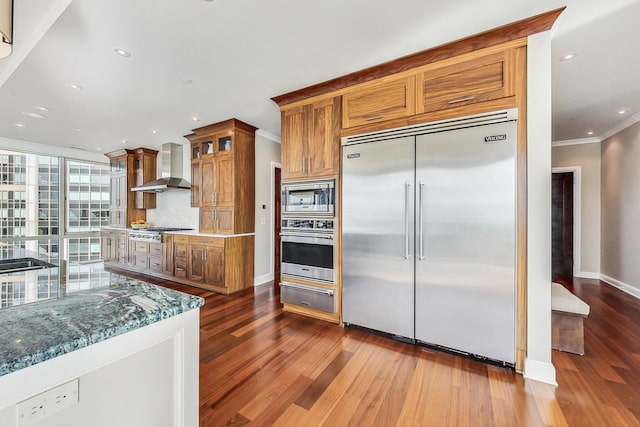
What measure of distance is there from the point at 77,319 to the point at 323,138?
2.54 m

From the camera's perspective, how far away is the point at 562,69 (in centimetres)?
254

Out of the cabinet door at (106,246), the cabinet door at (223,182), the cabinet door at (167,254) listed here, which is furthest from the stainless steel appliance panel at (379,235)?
the cabinet door at (106,246)

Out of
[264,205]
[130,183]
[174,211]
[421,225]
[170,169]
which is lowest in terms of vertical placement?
[421,225]

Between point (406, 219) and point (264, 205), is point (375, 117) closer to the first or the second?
point (406, 219)

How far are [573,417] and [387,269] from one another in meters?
1.42

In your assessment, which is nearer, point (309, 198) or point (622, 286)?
Answer: point (309, 198)

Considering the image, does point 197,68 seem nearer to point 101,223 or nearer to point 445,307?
point 445,307

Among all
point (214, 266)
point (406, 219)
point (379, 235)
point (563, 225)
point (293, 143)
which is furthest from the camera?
point (563, 225)

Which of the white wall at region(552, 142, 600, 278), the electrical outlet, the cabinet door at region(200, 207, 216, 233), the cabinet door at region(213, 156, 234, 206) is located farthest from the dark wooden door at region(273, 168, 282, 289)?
the white wall at region(552, 142, 600, 278)

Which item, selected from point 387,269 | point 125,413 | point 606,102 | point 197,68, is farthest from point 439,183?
point 606,102

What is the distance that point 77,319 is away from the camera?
0.77 meters

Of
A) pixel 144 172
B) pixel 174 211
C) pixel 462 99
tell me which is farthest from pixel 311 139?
pixel 144 172

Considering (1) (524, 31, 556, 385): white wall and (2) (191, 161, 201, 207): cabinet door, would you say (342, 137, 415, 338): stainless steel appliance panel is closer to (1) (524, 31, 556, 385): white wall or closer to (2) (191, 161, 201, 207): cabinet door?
(1) (524, 31, 556, 385): white wall

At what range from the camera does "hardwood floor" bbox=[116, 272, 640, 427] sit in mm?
1557
